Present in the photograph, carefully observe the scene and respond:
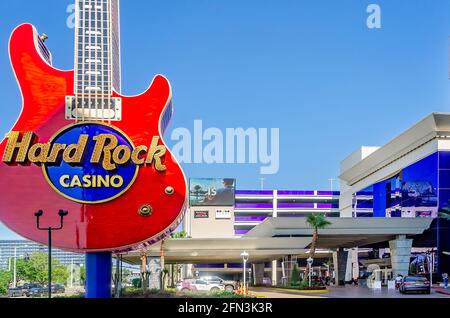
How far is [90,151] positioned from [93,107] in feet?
3.29

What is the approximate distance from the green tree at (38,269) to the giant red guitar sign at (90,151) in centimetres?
109

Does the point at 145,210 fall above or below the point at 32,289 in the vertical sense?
above

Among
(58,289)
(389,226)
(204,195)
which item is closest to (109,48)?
(58,289)

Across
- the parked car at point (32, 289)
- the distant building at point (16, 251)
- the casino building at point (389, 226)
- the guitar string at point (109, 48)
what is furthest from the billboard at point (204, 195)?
the casino building at point (389, 226)

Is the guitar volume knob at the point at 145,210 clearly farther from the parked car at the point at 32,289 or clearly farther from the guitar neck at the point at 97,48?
the parked car at the point at 32,289

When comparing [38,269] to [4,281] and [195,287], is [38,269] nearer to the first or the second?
[4,281]

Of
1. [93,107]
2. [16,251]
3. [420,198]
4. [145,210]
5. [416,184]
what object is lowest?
[16,251]

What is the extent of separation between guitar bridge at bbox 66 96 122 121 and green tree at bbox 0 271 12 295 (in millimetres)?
2712

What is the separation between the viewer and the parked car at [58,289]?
475 centimetres

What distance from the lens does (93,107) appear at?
763 centimetres

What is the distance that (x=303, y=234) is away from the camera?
2638cm
